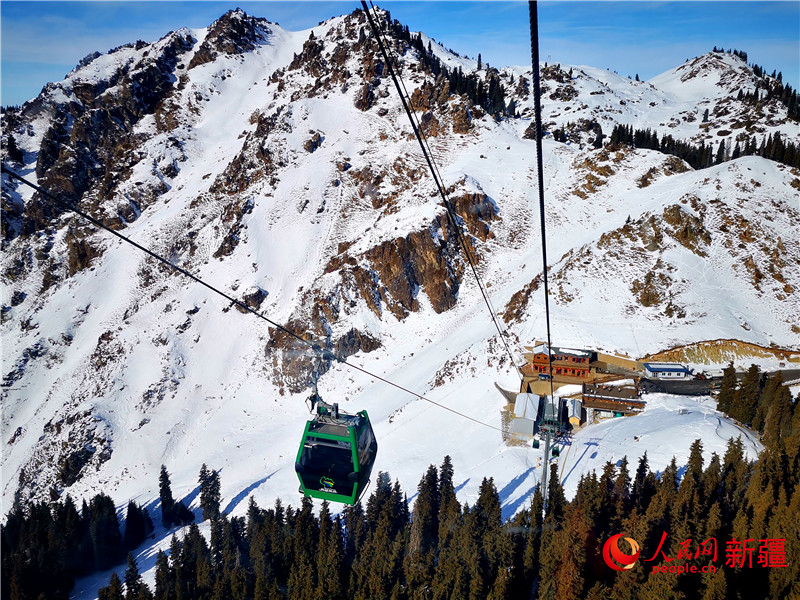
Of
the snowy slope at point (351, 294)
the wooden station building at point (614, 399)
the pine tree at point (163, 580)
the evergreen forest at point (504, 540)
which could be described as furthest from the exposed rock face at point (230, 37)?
→ the wooden station building at point (614, 399)

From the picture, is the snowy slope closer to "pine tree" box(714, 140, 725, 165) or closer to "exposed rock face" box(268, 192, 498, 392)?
"exposed rock face" box(268, 192, 498, 392)

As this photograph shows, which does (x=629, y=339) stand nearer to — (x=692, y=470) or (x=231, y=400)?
(x=692, y=470)

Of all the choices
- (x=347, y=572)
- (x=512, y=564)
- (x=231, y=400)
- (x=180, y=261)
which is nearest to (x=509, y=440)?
(x=512, y=564)

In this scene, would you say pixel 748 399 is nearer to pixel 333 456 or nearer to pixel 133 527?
pixel 333 456

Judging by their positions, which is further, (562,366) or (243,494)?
(243,494)

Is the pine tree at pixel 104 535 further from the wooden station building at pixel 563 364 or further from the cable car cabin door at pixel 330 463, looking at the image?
the wooden station building at pixel 563 364

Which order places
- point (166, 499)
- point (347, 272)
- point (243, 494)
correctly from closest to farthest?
1. point (243, 494)
2. point (166, 499)
3. point (347, 272)

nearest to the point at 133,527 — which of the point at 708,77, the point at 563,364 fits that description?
the point at 563,364
